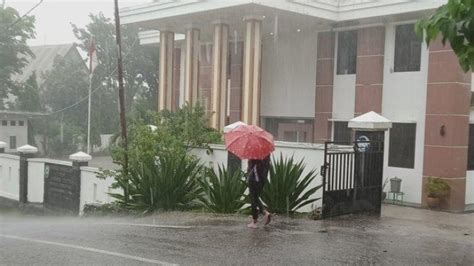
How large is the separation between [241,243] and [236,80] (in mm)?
15274

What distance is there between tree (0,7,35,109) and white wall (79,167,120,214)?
17099mm

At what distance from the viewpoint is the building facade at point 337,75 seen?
16109 mm

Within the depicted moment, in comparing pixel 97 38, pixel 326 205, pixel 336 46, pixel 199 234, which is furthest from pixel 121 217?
pixel 97 38

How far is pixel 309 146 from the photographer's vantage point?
39.6 ft

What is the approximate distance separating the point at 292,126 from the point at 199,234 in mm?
13059

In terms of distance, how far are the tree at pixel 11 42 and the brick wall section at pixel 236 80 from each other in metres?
14.7

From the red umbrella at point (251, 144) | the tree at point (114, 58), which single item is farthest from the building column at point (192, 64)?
the tree at point (114, 58)

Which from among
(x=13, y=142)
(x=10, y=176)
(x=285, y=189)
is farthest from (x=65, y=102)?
(x=285, y=189)

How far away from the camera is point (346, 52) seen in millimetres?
19078

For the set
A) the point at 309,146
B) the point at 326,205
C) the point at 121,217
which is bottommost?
the point at 121,217

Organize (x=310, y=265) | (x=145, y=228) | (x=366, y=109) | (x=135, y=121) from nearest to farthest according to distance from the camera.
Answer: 1. (x=310, y=265)
2. (x=145, y=228)
3. (x=135, y=121)
4. (x=366, y=109)

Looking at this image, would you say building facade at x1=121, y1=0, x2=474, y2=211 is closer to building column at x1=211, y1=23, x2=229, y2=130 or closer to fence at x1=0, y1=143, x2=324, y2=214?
building column at x1=211, y1=23, x2=229, y2=130

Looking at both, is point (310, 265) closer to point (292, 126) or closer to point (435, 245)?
point (435, 245)

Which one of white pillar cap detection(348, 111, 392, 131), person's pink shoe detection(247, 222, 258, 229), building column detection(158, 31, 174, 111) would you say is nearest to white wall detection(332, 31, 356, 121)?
white pillar cap detection(348, 111, 392, 131)
